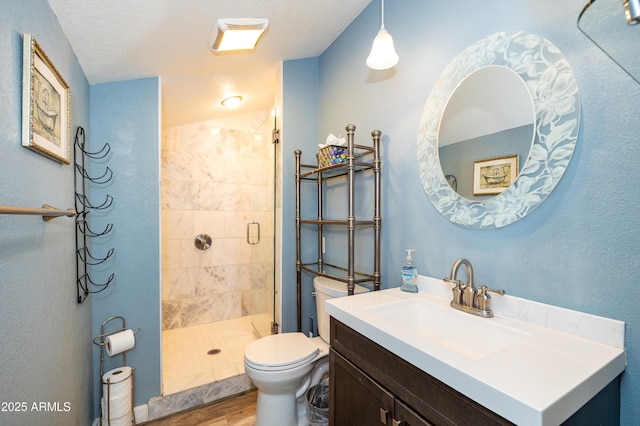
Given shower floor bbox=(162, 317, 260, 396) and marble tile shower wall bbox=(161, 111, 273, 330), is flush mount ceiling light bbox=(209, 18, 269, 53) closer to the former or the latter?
marble tile shower wall bbox=(161, 111, 273, 330)

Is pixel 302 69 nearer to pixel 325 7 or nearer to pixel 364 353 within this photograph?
pixel 325 7

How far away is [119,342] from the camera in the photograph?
64.5 inches

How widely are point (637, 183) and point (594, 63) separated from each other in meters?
0.38

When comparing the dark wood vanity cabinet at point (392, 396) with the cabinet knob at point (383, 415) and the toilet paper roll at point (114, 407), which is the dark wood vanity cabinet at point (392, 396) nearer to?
the cabinet knob at point (383, 415)

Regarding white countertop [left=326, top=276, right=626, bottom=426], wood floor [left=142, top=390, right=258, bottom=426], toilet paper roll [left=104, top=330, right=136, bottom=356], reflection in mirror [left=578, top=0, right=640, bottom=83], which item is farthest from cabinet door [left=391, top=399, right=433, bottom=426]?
toilet paper roll [left=104, top=330, right=136, bottom=356]

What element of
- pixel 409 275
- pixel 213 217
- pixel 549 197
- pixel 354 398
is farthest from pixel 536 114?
pixel 213 217

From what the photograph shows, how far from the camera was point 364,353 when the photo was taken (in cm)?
101

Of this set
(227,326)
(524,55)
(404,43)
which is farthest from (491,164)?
(227,326)

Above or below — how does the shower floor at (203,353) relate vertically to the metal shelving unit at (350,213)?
below

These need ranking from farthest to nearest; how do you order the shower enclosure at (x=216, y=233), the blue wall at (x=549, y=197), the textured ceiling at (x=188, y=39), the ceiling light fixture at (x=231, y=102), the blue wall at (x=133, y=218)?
the shower enclosure at (x=216, y=233)
the ceiling light fixture at (x=231, y=102)
the blue wall at (x=133, y=218)
the textured ceiling at (x=188, y=39)
the blue wall at (x=549, y=197)

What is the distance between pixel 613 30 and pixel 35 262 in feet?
5.83

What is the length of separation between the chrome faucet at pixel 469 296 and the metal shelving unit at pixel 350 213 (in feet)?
1.62

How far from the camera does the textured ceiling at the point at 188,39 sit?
1240mm

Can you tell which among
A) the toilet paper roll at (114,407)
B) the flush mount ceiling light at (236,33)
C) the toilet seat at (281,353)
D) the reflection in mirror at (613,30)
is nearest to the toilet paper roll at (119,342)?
the toilet paper roll at (114,407)
